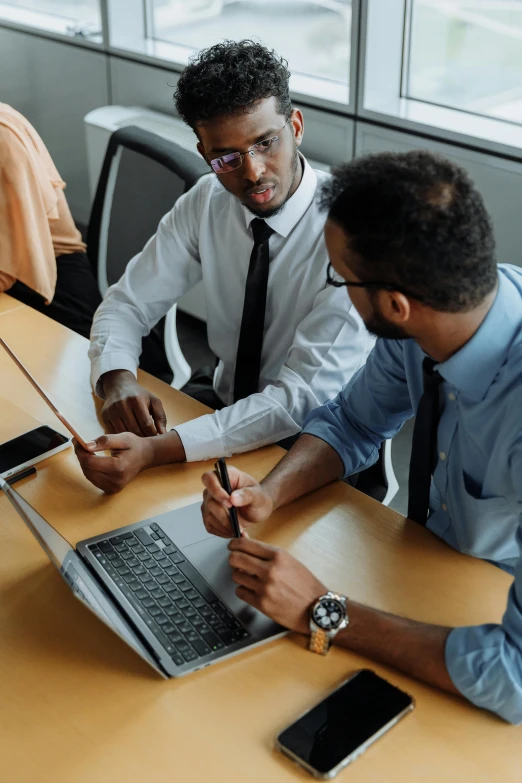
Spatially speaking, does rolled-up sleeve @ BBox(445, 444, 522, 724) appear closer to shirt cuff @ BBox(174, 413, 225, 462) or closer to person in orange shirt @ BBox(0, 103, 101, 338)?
shirt cuff @ BBox(174, 413, 225, 462)

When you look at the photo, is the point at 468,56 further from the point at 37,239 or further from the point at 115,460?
the point at 115,460

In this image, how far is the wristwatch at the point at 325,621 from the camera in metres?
1.15

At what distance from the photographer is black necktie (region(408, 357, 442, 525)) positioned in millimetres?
1359

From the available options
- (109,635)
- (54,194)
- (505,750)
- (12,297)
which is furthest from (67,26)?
(505,750)

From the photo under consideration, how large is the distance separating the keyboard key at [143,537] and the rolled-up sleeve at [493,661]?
0.48m

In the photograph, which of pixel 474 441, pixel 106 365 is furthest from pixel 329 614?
pixel 106 365

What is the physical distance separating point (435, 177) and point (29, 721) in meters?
0.85

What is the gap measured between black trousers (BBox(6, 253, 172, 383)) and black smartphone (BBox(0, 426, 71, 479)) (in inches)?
25.0

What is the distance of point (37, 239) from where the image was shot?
2.32 m

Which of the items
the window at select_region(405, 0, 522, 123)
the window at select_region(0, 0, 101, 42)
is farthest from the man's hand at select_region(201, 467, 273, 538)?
the window at select_region(0, 0, 101, 42)

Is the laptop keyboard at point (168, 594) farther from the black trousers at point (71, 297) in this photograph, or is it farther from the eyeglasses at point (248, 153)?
the black trousers at point (71, 297)

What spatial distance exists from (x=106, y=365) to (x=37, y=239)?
70 centimetres

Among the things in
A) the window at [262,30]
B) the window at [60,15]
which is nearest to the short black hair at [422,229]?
the window at [262,30]

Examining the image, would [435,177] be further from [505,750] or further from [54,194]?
[54,194]
